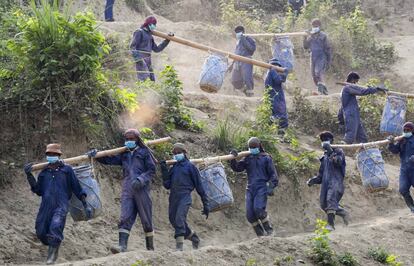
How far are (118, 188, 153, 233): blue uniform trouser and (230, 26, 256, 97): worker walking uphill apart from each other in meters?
7.79

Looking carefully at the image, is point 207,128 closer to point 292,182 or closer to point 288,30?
point 292,182

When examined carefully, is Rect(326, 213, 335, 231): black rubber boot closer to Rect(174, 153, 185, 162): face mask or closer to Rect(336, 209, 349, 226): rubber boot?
Rect(336, 209, 349, 226): rubber boot

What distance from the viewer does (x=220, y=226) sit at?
14406 millimetres

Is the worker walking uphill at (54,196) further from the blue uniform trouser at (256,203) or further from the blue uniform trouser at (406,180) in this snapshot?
the blue uniform trouser at (406,180)

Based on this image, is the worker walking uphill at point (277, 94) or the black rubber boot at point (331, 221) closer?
the black rubber boot at point (331, 221)

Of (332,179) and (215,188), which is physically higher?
(215,188)

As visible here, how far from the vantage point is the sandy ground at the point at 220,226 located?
39.0 ft

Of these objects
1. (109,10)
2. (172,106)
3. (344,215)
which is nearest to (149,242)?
(344,215)

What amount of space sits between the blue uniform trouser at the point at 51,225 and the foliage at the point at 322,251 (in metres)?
3.40

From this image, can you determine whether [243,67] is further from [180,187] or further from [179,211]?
[179,211]

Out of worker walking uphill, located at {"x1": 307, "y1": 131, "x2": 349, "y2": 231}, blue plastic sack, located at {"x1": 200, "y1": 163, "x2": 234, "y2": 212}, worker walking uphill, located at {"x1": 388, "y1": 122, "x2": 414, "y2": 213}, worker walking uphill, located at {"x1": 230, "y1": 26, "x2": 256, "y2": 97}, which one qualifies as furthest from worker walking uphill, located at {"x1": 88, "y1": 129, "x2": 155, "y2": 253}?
worker walking uphill, located at {"x1": 230, "y1": 26, "x2": 256, "y2": 97}

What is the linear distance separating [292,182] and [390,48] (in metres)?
9.87

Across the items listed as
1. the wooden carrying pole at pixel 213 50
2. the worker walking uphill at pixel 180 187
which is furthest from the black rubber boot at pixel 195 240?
the wooden carrying pole at pixel 213 50

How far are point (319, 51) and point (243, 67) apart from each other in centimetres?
198
